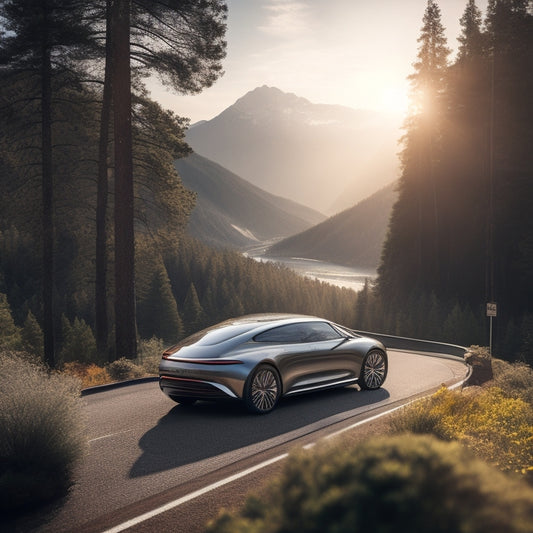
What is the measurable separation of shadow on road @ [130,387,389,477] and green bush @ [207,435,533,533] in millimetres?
4673

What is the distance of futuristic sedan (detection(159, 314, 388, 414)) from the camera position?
887 cm

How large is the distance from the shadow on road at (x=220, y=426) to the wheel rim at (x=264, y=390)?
18 centimetres

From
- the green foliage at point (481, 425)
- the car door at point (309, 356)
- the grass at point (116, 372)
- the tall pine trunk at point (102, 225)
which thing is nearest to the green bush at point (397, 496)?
the green foliage at point (481, 425)

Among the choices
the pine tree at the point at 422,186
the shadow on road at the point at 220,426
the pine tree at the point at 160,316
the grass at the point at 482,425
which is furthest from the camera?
the pine tree at the point at 160,316

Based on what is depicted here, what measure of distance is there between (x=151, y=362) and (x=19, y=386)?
1015 centimetres

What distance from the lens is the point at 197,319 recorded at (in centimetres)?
9356

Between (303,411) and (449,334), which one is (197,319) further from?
(303,411)

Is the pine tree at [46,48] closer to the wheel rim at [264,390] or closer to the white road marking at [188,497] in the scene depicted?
the wheel rim at [264,390]

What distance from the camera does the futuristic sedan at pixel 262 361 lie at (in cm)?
887

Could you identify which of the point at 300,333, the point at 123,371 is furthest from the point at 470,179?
the point at 300,333

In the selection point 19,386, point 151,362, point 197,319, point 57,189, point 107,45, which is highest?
point 107,45

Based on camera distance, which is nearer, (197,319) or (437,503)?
(437,503)

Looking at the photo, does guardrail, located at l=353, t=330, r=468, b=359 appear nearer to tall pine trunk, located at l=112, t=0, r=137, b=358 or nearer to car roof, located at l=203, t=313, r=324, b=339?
tall pine trunk, located at l=112, t=0, r=137, b=358

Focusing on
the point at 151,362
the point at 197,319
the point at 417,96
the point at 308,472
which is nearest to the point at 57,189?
the point at 151,362
